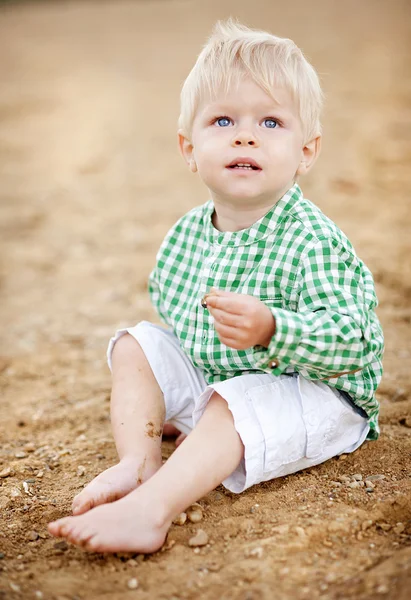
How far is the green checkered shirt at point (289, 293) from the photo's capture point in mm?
1679

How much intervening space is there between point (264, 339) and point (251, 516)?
0.44m

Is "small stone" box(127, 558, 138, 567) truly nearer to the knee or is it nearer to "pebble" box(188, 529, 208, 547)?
"pebble" box(188, 529, 208, 547)

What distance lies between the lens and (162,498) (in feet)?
5.29

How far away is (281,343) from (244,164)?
1.74ft

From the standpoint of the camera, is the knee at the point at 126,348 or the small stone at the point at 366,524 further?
the knee at the point at 126,348

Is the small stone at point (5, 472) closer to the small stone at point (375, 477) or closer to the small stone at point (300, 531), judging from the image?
the small stone at point (300, 531)

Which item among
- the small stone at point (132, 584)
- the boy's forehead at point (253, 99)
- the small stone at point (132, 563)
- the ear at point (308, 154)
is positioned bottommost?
the small stone at point (132, 584)

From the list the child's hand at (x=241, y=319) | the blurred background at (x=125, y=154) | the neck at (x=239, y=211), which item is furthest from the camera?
the blurred background at (x=125, y=154)

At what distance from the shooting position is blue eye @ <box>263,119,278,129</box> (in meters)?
1.92

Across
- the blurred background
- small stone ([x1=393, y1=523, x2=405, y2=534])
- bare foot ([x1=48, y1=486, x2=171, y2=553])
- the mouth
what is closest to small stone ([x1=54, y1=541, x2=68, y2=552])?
bare foot ([x1=48, y1=486, x2=171, y2=553])

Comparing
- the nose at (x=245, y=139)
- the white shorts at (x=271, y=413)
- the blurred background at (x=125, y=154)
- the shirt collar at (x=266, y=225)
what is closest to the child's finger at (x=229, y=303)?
the white shorts at (x=271, y=413)

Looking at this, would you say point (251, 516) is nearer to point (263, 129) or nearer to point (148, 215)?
point (263, 129)

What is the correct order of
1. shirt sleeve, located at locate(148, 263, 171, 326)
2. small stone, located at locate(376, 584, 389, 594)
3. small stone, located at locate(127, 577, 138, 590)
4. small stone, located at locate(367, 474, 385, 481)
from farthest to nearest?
shirt sleeve, located at locate(148, 263, 171, 326), small stone, located at locate(367, 474, 385, 481), small stone, located at locate(127, 577, 138, 590), small stone, located at locate(376, 584, 389, 594)

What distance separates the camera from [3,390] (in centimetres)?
277
